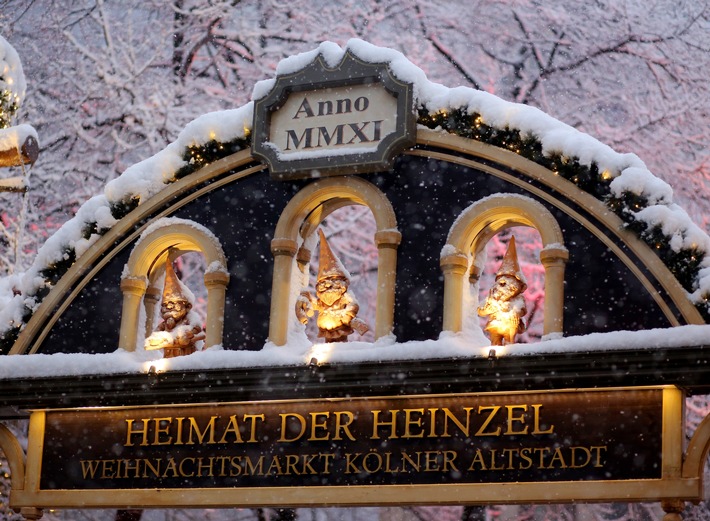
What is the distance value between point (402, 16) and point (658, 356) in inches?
500

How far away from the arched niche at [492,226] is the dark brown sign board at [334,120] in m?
0.94

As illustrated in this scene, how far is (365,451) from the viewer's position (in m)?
15.5

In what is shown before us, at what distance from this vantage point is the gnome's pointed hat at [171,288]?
16859 mm

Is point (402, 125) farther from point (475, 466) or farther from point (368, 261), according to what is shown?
point (368, 261)

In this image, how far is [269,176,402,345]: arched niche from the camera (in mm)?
15883

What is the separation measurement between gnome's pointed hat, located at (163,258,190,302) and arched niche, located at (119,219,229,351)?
0.63 ft

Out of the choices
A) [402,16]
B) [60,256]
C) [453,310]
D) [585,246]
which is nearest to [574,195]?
[585,246]

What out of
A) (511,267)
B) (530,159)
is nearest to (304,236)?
(511,267)

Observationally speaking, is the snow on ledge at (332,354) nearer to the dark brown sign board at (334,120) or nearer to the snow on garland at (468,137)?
the snow on garland at (468,137)

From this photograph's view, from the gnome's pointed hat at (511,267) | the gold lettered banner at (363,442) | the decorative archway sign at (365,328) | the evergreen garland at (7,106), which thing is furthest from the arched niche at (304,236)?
the evergreen garland at (7,106)

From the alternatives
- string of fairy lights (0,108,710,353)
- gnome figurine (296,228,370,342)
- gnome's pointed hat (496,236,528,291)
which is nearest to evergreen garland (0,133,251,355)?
string of fairy lights (0,108,710,353)

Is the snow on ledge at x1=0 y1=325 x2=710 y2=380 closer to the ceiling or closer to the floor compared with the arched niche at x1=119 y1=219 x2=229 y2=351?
closer to the floor

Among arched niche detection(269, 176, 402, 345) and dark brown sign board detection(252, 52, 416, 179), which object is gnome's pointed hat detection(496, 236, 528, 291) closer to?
arched niche detection(269, 176, 402, 345)

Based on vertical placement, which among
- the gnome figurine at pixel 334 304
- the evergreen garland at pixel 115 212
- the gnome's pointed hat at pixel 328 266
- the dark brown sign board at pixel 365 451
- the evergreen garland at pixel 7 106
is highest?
the evergreen garland at pixel 7 106
